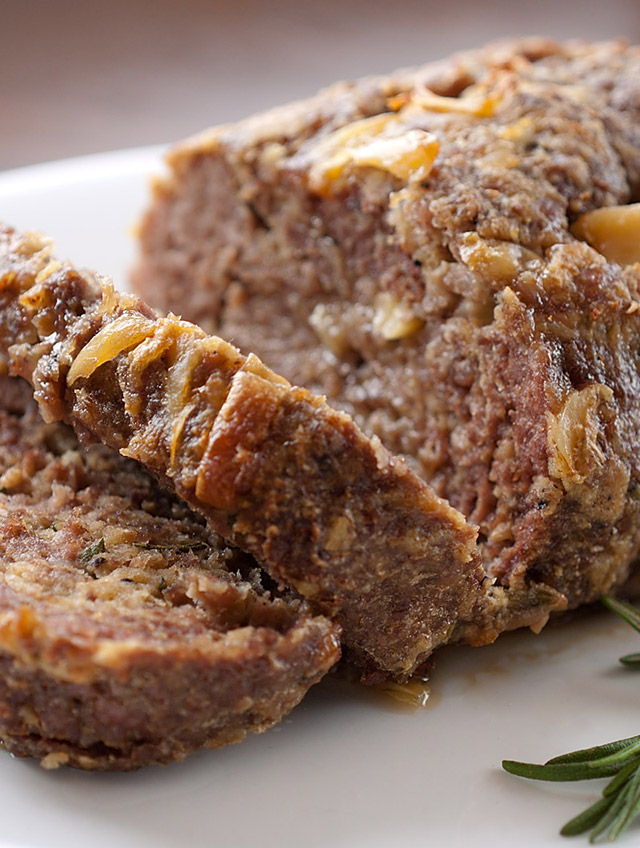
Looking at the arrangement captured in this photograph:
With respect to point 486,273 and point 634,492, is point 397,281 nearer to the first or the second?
point 486,273

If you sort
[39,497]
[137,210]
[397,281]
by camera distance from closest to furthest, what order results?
[39,497], [397,281], [137,210]

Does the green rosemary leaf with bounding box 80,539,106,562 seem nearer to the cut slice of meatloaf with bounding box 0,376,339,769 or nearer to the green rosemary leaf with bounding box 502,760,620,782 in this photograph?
the cut slice of meatloaf with bounding box 0,376,339,769

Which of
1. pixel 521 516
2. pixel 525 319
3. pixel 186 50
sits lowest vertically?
pixel 521 516

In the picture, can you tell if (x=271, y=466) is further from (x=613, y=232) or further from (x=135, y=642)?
(x=613, y=232)

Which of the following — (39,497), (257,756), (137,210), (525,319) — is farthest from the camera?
(137,210)

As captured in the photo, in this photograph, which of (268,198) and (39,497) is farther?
(268,198)

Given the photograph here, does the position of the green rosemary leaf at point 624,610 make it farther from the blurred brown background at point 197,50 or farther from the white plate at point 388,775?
the blurred brown background at point 197,50

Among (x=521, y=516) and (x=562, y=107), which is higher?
(x=562, y=107)

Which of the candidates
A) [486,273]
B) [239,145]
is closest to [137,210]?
[239,145]
